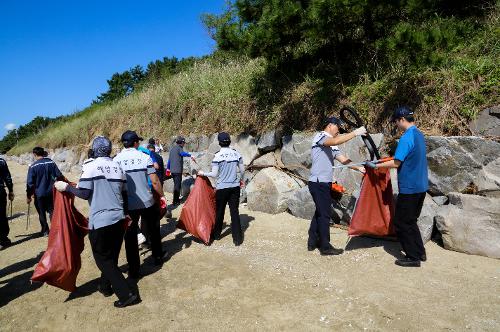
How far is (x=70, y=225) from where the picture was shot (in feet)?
12.4

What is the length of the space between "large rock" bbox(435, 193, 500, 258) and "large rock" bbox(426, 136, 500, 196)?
544 millimetres

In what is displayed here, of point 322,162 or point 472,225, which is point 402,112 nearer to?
point 322,162

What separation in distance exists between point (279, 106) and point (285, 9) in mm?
2420

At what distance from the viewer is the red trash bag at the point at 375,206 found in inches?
173

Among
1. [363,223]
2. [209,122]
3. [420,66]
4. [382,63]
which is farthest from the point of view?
[209,122]

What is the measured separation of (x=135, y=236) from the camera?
165 inches

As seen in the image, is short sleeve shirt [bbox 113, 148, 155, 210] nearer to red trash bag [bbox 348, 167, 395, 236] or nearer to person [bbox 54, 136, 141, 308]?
person [bbox 54, 136, 141, 308]

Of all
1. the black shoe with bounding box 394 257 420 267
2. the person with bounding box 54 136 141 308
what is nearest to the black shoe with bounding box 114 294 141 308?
the person with bounding box 54 136 141 308

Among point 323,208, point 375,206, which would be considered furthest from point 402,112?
point 323,208

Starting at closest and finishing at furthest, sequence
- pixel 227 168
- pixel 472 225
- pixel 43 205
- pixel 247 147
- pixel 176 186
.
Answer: pixel 472 225
pixel 227 168
pixel 43 205
pixel 176 186
pixel 247 147

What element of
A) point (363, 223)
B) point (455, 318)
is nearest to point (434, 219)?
point (363, 223)

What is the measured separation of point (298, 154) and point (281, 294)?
4.02 metres

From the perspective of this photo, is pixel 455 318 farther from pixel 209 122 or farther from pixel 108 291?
pixel 209 122

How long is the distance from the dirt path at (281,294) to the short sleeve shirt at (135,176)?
0.94 m
